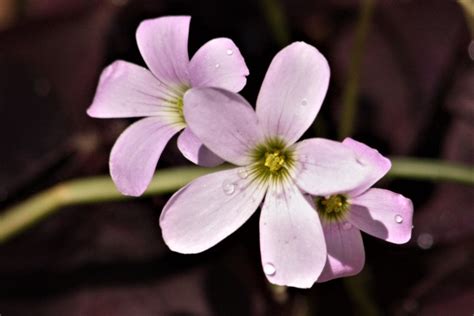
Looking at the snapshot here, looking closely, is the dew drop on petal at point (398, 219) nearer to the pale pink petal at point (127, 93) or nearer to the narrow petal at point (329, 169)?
the narrow petal at point (329, 169)

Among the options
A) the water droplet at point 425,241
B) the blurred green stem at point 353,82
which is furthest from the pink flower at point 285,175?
the water droplet at point 425,241

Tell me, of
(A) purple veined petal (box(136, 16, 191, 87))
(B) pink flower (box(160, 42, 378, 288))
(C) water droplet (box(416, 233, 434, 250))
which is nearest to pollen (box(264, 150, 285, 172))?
(B) pink flower (box(160, 42, 378, 288))

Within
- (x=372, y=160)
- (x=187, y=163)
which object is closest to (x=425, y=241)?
(x=187, y=163)

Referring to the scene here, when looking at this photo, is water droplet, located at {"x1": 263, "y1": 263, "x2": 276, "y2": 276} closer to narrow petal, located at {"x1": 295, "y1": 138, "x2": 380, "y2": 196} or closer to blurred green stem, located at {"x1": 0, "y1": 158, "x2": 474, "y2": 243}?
narrow petal, located at {"x1": 295, "y1": 138, "x2": 380, "y2": 196}

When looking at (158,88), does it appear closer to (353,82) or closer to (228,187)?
(228,187)

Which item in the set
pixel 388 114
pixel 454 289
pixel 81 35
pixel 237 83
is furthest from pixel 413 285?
pixel 81 35
